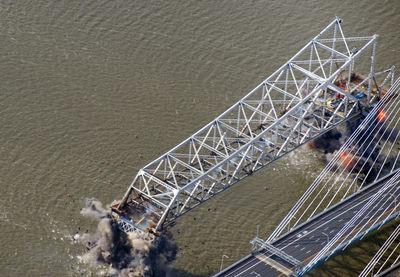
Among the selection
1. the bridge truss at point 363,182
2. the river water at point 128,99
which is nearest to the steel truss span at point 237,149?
the bridge truss at point 363,182

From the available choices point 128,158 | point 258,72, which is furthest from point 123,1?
point 128,158

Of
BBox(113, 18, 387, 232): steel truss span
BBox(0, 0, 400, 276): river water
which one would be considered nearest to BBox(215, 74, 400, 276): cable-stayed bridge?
BBox(0, 0, 400, 276): river water

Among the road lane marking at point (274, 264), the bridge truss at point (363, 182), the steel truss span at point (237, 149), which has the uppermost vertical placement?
the steel truss span at point (237, 149)

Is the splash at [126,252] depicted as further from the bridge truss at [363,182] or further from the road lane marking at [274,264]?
the bridge truss at [363,182]

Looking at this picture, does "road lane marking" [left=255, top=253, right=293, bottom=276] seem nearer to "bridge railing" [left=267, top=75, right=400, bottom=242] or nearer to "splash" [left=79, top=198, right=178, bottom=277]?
"bridge railing" [left=267, top=75, right=400, bottom=242]

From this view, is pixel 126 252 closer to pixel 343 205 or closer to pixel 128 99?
pixel 343 205

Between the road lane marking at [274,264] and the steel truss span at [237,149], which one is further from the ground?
the steel truss span at [237,149]

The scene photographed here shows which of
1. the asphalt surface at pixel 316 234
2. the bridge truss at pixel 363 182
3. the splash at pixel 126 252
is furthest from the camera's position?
the bridge truss at pixel 363 182

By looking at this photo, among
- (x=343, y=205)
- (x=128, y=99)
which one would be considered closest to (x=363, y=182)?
(x=343, y=205)
